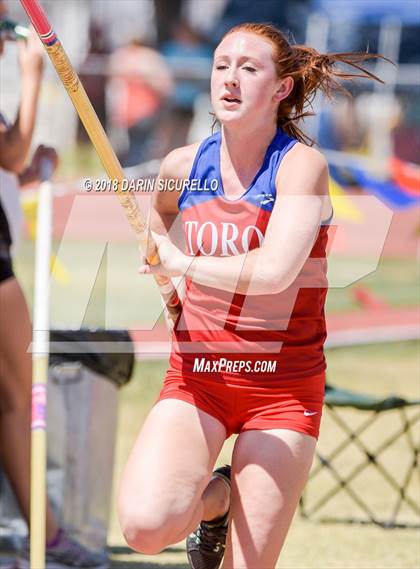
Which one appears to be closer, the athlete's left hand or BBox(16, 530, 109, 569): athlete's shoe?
the athlete's left hand

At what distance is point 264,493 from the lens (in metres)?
3.26

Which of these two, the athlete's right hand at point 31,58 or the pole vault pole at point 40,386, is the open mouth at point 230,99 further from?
the athlete's right hand at point 31,58

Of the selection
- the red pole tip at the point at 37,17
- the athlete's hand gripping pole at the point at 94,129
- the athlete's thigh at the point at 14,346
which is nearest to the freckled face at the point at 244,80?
the athlete's hand gripping pole at the point at 94,129

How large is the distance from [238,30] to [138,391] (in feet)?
14.8

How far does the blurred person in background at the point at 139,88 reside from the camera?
51.0 feet

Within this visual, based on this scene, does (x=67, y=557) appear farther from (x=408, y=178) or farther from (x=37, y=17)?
(x=408, y=178)

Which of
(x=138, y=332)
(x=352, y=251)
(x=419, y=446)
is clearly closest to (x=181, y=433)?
(x=138, y=332)

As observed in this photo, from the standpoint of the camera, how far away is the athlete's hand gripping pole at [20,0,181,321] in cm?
311

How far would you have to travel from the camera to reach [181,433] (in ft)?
10.8

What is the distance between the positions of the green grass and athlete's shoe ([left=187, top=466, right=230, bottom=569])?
0.95m

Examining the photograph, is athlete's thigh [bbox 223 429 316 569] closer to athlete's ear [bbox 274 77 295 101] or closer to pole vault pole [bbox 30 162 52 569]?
pole vault pole [bbox 30 162 52 569]

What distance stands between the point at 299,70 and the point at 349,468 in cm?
322

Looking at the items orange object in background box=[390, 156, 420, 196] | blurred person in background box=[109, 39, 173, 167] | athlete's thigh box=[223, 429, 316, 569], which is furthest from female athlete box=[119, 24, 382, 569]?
blurred person in background box=[109, 39, 173, 167]

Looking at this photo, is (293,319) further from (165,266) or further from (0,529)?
(0,529)
